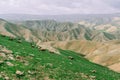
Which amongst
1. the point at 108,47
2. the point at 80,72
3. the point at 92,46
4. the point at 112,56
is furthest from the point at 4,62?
the point at 92,46

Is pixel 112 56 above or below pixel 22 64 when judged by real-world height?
below

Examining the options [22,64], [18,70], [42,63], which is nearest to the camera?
[18,70]

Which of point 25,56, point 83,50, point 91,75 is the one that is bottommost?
point 83,50

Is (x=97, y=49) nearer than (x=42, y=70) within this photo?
No

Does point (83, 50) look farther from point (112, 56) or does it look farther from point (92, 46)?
point (112, 56)

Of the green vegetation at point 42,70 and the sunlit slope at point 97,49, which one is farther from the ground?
the green vegetation at point 42,70

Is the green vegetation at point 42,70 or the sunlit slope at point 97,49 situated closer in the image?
the green vegetation at point 42,70

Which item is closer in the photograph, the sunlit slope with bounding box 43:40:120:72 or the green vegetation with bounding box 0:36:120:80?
the green vegetation with bounding box 0:36:120:80

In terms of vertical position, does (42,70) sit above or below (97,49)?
above

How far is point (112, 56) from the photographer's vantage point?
11162cm

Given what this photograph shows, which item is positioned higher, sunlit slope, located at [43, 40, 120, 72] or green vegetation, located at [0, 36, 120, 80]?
green vegetation, located at [0, 36, 120, 80]

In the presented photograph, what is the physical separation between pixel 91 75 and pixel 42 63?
5.84 metres

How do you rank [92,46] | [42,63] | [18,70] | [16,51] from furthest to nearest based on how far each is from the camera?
[92,46] < [16,51] < [42,63] < [18,70]

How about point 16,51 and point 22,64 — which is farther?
point 16,51
